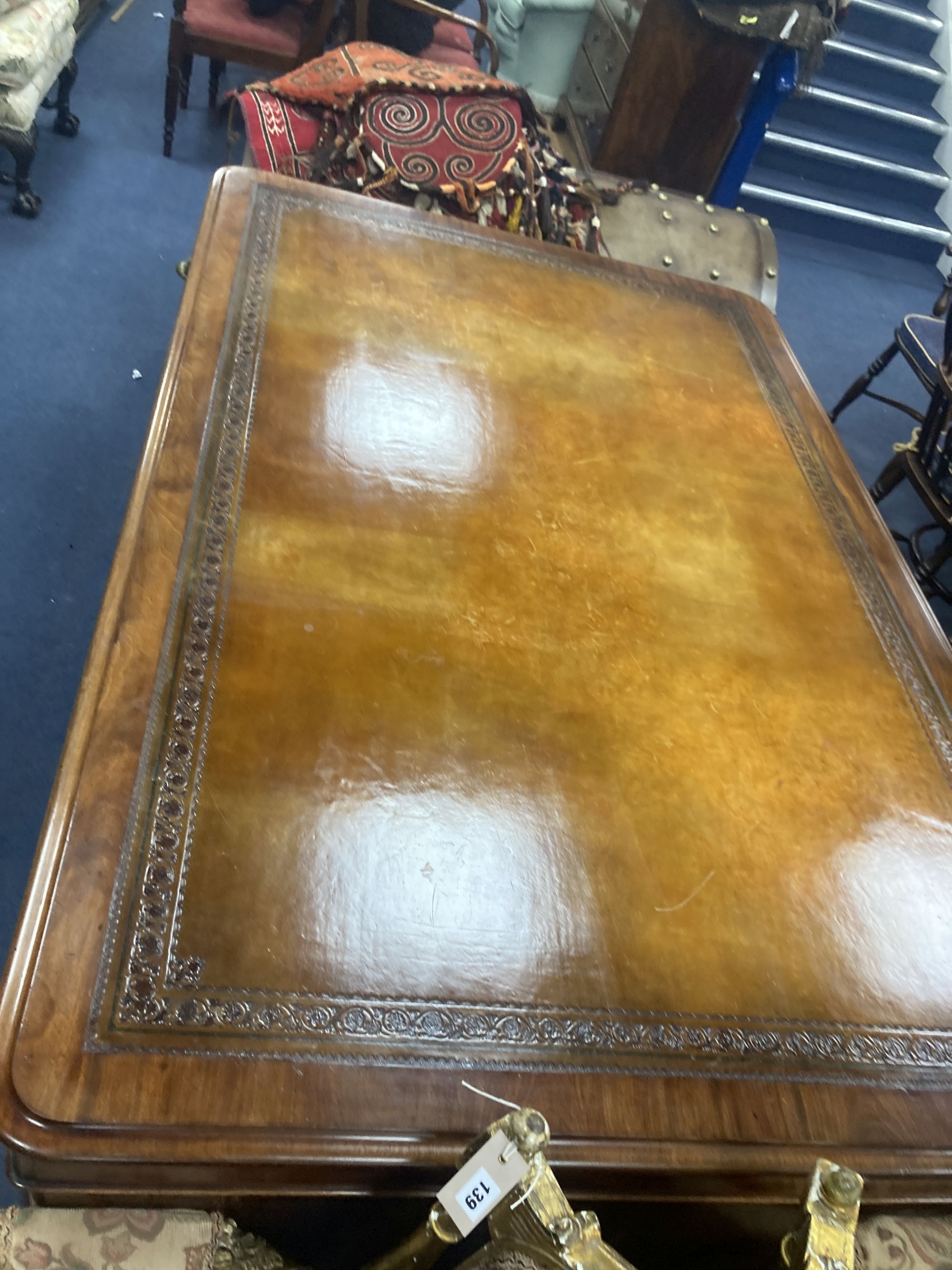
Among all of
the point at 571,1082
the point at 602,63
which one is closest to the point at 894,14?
the point at 602,63

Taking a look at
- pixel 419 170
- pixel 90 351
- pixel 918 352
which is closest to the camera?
pixel 419 170

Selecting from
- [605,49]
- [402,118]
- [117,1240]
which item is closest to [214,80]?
[605,49]

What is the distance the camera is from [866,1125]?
880mm

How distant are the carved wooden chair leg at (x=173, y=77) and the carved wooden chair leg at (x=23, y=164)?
58 cm

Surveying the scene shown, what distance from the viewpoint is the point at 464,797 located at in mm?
966

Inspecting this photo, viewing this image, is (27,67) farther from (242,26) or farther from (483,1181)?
(483,1181)

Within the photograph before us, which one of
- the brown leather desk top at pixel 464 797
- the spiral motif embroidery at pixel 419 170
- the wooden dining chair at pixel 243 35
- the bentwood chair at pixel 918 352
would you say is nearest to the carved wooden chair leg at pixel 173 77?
the wooden dining chair at pixel 243 35

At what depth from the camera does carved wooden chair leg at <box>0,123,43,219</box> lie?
2646 millimetres

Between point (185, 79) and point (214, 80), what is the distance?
26 cm

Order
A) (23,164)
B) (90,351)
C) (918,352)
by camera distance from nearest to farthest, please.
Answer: (90,351)
(23,164)
(918,352)

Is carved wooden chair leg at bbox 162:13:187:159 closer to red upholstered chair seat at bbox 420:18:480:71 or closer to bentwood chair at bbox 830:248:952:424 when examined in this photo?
red upholstered chair seat at bbox 420:18:480:71

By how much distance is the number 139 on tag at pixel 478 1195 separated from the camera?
0.69 metres

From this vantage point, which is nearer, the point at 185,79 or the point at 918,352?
the point at 918,352

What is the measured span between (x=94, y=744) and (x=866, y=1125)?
2.89ft
